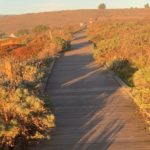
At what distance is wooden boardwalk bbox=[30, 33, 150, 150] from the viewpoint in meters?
9.88

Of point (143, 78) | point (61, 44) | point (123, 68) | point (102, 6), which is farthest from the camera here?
point (102, 6)

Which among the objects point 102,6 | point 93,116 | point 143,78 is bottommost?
point 102,6

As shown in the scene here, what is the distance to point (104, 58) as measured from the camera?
23.2 metres

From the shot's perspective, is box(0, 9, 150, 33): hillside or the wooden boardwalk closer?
the wooden boardwalk

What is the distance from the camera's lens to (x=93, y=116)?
12219 millimetres

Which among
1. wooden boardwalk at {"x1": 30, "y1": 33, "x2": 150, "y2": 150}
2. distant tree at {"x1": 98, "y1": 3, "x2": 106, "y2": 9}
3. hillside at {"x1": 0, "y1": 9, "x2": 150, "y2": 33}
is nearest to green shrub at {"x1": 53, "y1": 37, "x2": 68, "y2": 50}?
wooden boardwalk at {"x1": 30, "y1": 33, "x2": 150, "y2": 150}

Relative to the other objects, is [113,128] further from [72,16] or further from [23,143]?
[72,16]

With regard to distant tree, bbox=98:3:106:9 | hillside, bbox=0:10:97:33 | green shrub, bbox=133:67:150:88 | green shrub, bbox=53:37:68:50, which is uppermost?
green shrub, bbox=133:67:150:88

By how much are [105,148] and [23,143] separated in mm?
1704

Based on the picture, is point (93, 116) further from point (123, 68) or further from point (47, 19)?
point (47, 19)

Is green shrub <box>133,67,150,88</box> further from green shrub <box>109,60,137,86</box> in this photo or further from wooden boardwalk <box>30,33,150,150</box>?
green shrub <box>109,60,137,86</box>

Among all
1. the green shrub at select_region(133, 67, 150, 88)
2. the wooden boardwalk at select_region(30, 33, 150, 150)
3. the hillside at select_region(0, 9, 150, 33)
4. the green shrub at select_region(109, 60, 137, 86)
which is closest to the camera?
the wooden boardwalk at select_region(30, 33, 150, 150)

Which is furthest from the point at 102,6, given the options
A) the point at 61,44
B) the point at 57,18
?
the point at 61,44

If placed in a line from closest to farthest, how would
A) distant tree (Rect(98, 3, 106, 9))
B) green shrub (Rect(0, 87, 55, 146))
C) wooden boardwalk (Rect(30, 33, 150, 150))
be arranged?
green shrub (Rect(0, 87, 55, 146))
wooden boardwalk (Rect(30, 33, 150, 150))
distant tree (Rect(98, 3, 106, 9))
